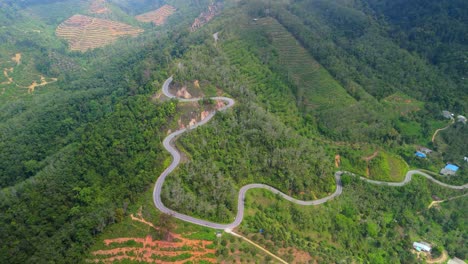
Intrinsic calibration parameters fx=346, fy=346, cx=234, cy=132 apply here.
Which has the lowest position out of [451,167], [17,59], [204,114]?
[451,167]

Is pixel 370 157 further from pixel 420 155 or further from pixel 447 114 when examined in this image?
pixel 447 114

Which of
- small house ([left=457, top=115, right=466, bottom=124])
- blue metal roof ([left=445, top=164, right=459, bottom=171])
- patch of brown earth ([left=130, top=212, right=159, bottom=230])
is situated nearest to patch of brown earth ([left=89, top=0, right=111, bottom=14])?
patch of brown earth ([left=130, top=212, right=159, bottom=230])

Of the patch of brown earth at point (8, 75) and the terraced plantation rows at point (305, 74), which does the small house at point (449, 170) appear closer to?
the terraced plantation rows at point (305, 74)

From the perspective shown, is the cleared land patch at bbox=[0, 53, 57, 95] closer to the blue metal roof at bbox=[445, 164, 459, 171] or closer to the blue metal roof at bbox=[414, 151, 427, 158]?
the blue metal roof at bbox=[414, 151, 427, 158]

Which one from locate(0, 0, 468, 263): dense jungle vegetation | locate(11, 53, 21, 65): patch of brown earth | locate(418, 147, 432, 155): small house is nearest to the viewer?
locate(0, 0, 468, 263): dense jungle vegetation

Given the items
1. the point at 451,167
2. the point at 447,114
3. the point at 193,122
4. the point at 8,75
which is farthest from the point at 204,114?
the point at 8,75

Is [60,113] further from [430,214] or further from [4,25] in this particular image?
[4,25]
